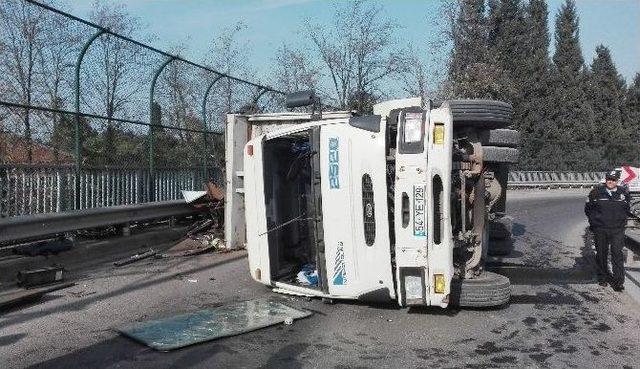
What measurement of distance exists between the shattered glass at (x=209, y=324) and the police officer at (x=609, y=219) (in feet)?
13.8

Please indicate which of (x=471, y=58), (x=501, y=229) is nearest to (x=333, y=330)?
(x=501, y=229)

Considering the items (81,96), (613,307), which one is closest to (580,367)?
(613,307)

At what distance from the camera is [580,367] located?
4809mm

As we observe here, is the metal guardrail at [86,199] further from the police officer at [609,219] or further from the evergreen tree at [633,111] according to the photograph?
the evergreen tree at [633,111]

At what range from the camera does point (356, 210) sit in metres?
5.94

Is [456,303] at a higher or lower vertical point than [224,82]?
lower

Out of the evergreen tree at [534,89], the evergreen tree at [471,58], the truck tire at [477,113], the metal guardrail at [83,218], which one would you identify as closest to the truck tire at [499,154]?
the truck tire at [477,113]

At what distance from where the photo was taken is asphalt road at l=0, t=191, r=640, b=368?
4.86 meters

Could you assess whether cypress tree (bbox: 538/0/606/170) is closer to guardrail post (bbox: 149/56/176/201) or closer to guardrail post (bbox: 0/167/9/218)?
guardrail post (bbox: 149/56/176/201)

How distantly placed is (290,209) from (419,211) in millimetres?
2063

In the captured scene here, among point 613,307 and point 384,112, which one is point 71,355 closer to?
point 384,112

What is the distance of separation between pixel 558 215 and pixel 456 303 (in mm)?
13262

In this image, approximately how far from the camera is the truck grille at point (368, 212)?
19.3 ft

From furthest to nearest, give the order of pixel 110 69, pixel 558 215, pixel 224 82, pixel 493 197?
pixel 558 215, pixel 224 82, pixel 110 69, pixel 493 197
